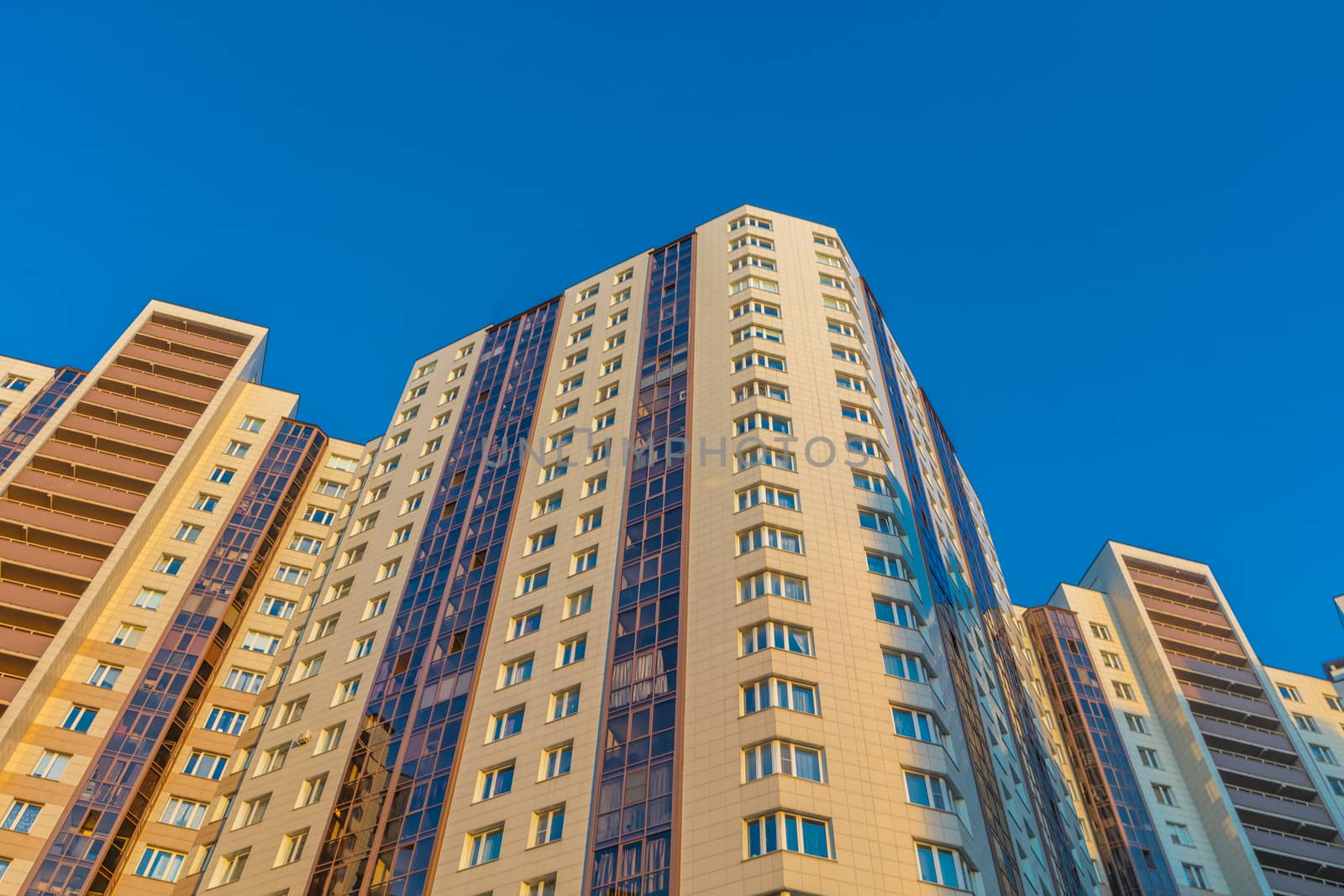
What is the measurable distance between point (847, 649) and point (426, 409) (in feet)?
156

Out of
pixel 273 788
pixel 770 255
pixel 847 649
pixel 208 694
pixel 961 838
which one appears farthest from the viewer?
pixel 770 255

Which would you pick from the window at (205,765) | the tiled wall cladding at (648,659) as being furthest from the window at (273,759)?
the tiled wall cladding at (648,659)

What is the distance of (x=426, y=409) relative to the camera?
83.6m

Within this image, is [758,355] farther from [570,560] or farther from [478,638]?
[478,638]

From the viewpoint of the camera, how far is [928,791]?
1652 inches

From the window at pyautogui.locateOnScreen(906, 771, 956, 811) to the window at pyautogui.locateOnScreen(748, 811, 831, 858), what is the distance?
170 inches

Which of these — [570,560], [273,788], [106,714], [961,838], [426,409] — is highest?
[426,409]

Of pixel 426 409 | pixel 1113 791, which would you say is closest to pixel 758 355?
pixel 426 409

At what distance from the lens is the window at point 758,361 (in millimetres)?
65000

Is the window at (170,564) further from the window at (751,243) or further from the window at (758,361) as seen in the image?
the window at (751,243)

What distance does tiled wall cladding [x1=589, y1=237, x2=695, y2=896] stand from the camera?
41062 mm

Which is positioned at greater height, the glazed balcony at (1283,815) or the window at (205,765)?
the glazed balcony at (1283,815)

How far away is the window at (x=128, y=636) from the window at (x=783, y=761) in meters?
47.4

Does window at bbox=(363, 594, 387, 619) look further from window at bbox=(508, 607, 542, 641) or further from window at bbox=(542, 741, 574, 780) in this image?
window at bbox=(542, 741, 574, 780)
